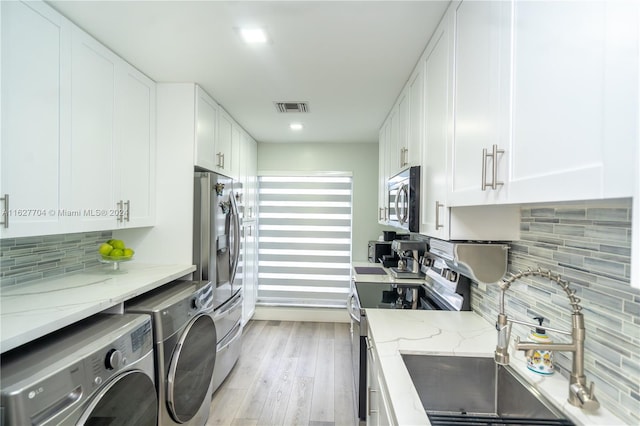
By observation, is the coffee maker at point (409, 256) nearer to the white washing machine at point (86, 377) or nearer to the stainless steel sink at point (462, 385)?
the stainless steel sink at point (462, 385)

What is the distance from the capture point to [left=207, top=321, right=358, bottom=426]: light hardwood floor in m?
2.26

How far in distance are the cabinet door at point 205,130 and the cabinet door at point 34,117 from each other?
877 millimetres

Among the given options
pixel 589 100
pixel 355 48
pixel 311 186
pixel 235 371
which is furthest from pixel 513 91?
pixel 311 186

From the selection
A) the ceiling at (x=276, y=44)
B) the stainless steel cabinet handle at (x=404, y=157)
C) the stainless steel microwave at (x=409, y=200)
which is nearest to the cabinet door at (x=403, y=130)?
the stainless steel cabinet handle at (x=404, y=157)

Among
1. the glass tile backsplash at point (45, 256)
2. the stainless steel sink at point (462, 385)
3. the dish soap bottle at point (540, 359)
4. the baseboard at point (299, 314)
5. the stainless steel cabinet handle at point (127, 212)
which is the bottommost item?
the baseboard at point (299, 314)

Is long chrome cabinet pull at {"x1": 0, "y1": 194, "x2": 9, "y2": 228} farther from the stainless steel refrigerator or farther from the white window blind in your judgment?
the white window blind

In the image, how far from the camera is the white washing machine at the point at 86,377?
0.90 meters

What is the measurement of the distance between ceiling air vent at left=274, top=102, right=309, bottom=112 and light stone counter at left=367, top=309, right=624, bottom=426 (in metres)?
1.90

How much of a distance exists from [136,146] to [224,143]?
935 millimetres

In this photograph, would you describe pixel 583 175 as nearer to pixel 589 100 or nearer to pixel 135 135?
pixel 589 100

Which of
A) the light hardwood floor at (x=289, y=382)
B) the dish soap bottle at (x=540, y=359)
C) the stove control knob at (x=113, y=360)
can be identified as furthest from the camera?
the light hardwood floor at (x=289, y=382)

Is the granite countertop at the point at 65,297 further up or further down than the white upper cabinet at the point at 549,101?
further down

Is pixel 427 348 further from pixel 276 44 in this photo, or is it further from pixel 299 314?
pixel 299 314

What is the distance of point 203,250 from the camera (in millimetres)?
2301
